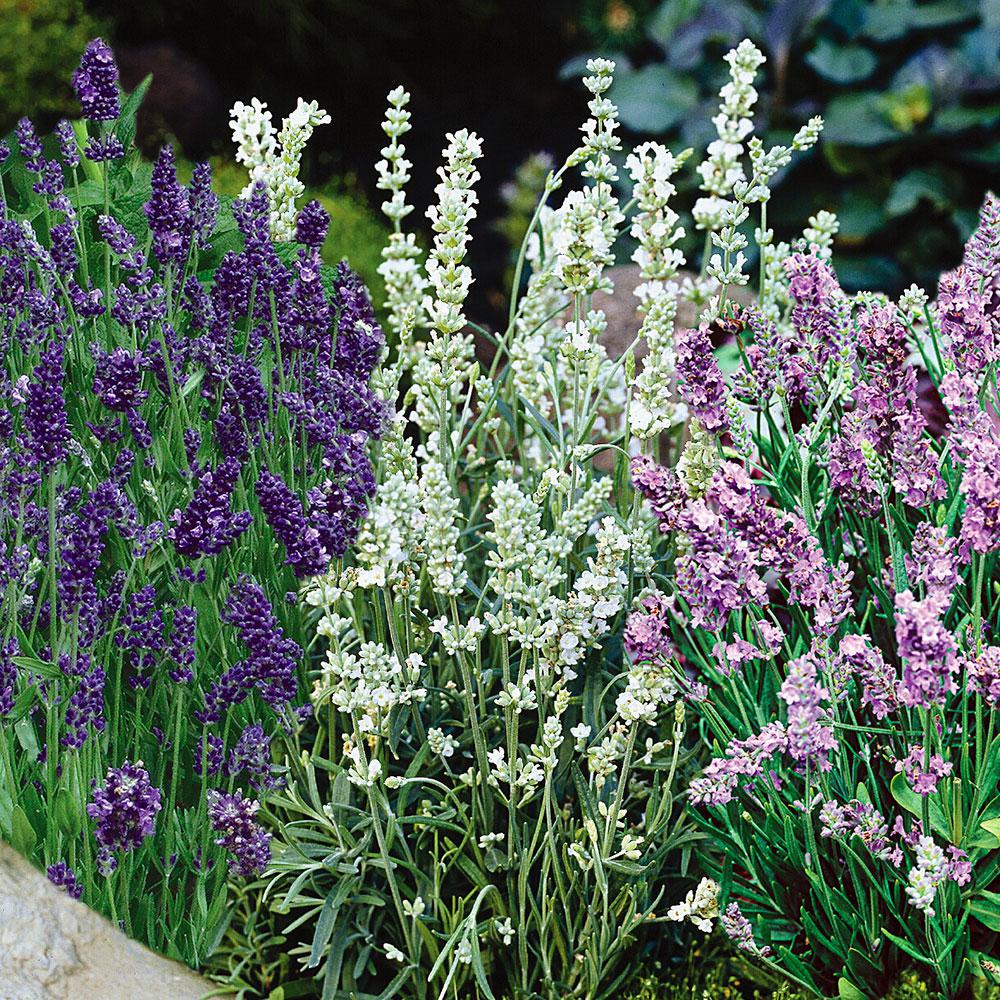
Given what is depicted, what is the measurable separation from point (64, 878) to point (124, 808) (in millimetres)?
185

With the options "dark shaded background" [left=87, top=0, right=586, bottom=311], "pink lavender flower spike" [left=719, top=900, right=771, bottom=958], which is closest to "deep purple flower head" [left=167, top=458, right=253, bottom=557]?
"pink lavender flower spike" [left=719, top=900, right=771, bottom=958]

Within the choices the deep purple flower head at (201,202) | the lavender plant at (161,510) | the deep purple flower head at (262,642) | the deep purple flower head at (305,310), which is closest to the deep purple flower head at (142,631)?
the lavender plant at (161,510)

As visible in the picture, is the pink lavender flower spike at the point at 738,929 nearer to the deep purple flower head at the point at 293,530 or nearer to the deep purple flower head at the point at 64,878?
the deep purple flower head at the point at 293,530

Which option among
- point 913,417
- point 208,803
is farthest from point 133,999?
point 913,417

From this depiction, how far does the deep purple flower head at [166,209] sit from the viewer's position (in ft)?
6.82

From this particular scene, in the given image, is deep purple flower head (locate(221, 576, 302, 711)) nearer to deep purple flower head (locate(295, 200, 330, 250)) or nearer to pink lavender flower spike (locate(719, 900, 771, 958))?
deep purple flower head (locate(295, 200, 330, 250))

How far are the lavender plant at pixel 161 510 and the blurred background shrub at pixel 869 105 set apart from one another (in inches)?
173

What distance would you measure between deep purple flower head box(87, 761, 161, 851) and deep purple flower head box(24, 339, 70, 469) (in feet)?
1.52

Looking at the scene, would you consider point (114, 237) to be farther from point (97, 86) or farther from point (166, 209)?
point (97, 86)

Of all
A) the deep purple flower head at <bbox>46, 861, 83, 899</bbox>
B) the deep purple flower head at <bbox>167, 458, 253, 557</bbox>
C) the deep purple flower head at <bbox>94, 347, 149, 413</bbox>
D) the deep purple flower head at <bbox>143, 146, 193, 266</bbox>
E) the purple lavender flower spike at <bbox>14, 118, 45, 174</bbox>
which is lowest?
the deep purple flower head at <bbox>46, 861, 83, 899</bbox>

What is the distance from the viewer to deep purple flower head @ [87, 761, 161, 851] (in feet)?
6.29

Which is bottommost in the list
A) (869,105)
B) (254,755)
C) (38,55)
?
(254,755)

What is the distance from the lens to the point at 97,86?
201 cm

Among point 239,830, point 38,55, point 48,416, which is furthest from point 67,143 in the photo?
point 38,55
